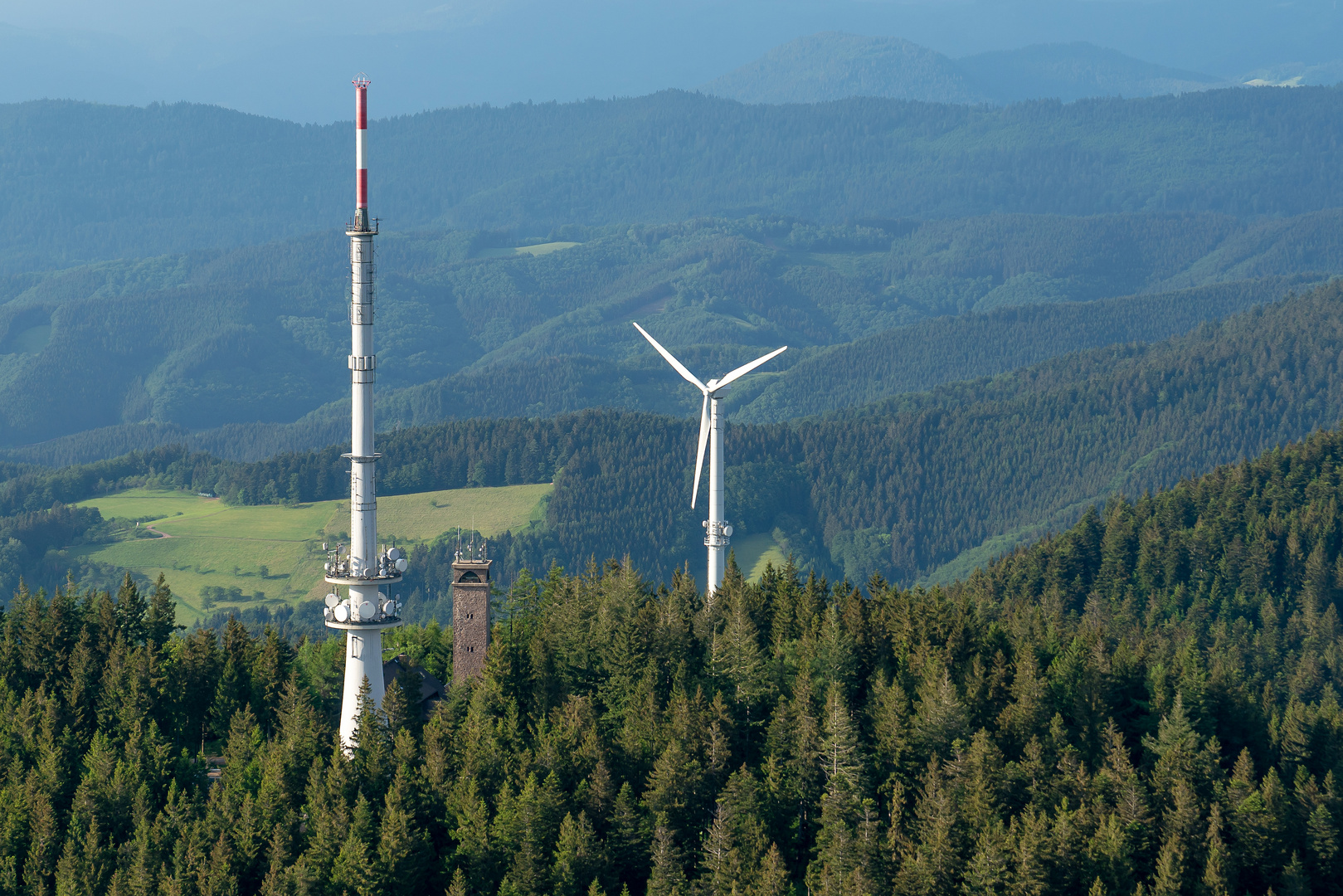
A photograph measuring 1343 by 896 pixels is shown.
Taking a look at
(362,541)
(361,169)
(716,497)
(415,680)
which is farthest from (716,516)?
(361,169)

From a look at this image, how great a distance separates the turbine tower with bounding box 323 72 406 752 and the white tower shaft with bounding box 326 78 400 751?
2.1 inches

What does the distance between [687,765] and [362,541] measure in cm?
2741

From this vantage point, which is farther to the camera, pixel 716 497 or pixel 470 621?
pixel 716 497

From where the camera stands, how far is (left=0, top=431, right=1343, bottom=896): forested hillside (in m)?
121

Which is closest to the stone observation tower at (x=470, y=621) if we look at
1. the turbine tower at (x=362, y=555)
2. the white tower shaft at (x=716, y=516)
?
the turbine tower at (x=362, y=555)

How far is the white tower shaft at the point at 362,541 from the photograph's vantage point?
13612 cm

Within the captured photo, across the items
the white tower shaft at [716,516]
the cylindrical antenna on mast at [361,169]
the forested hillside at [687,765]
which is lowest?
the forested hillside at [687,765]

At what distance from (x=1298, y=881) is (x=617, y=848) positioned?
3941 cm

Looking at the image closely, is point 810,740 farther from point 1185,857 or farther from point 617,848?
point 1185,857

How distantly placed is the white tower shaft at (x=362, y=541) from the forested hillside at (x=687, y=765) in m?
3.76

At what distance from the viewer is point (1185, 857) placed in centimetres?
12150

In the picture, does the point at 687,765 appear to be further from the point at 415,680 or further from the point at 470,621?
the point at 415,680

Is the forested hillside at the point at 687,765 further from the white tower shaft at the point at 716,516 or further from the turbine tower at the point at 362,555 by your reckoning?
the white tower shaft at the point at 716,516

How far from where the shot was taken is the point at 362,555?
137 m
